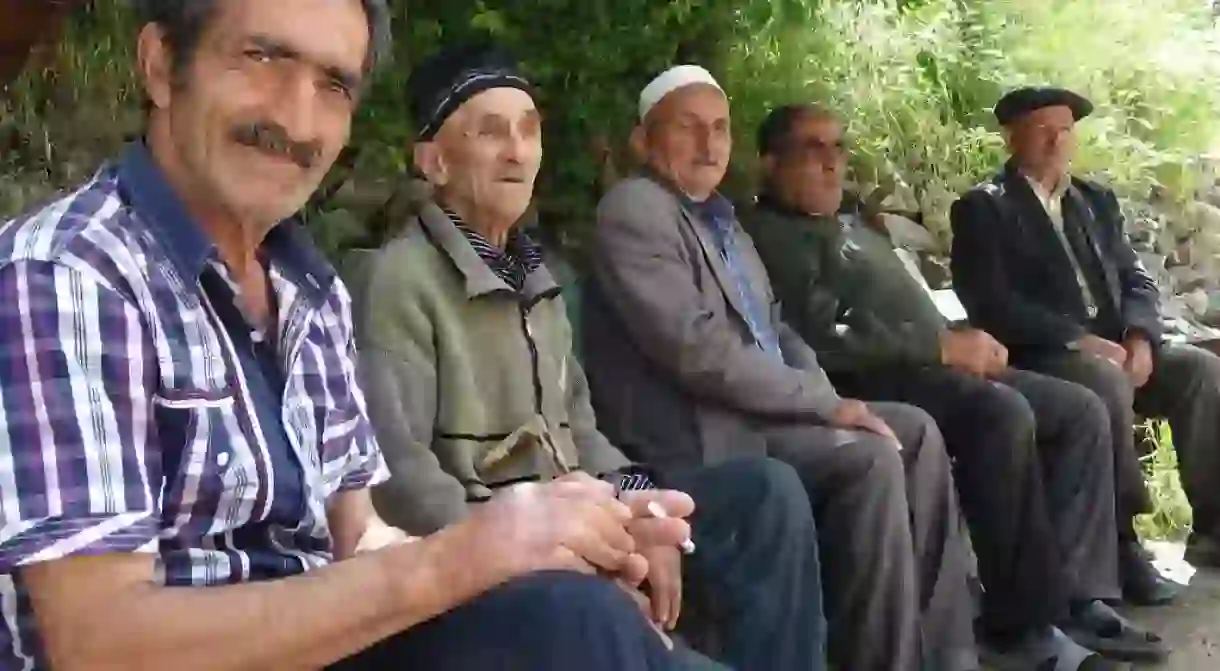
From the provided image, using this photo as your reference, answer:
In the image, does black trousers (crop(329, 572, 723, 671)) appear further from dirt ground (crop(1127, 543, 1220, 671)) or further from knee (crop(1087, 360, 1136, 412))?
knee (crop(1087, 360, 1136, 412))

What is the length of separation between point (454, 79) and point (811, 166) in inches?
55.6

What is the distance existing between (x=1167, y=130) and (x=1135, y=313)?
10.7 feet

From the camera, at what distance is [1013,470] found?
333 centimetres

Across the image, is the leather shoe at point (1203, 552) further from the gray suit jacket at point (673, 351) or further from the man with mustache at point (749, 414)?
the gray suit jacket at point (673, 351)

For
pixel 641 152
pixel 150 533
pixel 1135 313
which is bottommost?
pixel 1135 313

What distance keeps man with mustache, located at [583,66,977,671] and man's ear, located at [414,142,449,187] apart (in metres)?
0.58

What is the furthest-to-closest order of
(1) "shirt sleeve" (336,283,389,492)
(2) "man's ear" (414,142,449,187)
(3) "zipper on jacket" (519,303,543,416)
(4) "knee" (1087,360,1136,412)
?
(4) "knee" (1087,360,1136,412), (2) "man's ear" (414,142,449,187), (3) "zipper on jacket" (519,303,543,416), (1) "shirt sleeve" (336,283,389,492)

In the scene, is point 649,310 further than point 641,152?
No

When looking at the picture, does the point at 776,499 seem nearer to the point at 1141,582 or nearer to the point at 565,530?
the point at 565,530

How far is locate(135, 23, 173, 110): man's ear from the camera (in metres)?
1.31

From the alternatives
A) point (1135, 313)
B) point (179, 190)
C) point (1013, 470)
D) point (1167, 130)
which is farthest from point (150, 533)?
point (1167, 130)

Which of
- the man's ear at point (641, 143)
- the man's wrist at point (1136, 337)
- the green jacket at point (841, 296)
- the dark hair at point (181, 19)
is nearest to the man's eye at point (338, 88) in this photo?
the dark hair at point (181, 19)

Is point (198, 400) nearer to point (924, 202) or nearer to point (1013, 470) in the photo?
point (1013, 470)

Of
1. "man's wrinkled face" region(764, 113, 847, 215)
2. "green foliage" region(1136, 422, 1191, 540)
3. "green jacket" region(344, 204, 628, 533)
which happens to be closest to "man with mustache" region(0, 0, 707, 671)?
Answer: "green jacket" region(344, 204, 628, 533)
